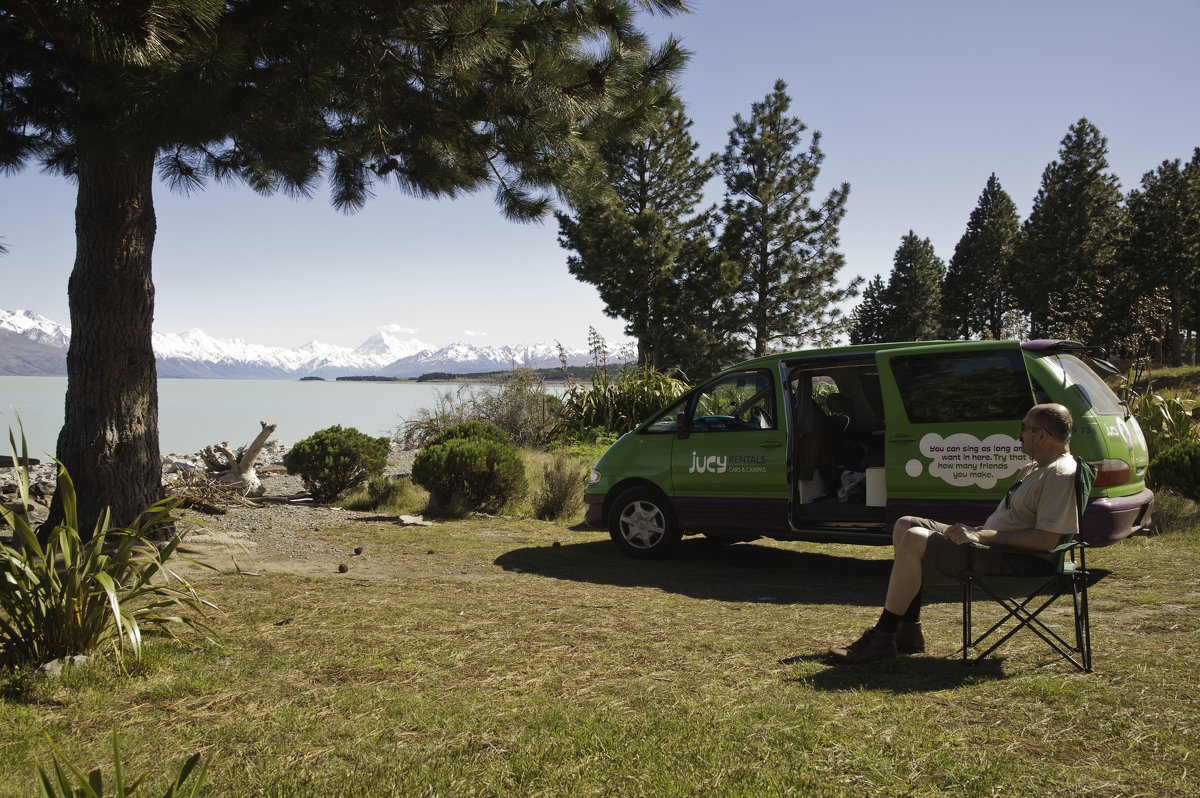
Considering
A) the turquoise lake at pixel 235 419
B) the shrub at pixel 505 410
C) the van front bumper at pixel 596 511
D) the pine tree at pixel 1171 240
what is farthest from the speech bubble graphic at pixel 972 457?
the pine tree at pixel 1171 240

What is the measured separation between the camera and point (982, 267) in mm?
56281

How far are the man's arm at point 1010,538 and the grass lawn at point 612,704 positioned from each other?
59 cm

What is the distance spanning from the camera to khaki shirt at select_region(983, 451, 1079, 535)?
154 inches

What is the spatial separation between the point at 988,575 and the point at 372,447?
9361mm

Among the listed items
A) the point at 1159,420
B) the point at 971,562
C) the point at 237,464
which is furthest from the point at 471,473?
the point at 1159,420

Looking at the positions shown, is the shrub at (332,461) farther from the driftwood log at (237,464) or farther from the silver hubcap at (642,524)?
the silver hubcap at (642,524)

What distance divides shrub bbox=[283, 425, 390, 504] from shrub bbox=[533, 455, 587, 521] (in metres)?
2.61

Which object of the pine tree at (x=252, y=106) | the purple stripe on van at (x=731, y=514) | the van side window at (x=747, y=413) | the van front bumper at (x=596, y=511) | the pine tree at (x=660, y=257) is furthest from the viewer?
the pine tree at (x=660, y=257)

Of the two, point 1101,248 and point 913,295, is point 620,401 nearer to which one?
point 1101,248

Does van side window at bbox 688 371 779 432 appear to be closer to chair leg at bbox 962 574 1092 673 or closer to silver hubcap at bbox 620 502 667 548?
silver hubcap at bbox 620 502 667 548

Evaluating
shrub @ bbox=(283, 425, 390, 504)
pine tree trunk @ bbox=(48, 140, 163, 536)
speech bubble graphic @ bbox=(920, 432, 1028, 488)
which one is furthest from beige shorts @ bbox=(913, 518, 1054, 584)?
shrub @ bbox=(283, 425, 390, 504)

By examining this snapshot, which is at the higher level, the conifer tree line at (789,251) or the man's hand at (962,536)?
the conifer tree line at (789,251)

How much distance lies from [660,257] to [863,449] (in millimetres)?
24575

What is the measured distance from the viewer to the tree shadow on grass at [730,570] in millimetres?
6285
